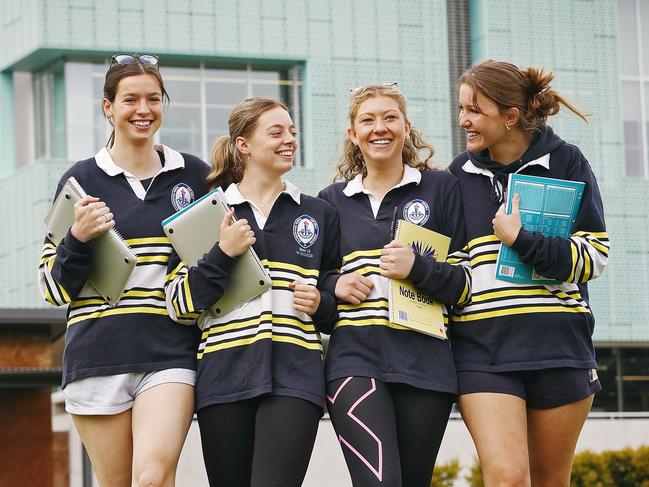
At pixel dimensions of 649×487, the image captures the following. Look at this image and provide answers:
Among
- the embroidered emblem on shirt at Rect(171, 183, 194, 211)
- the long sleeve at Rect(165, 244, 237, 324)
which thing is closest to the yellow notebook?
the long sleeve at Rect(165, 244, 237, 324)

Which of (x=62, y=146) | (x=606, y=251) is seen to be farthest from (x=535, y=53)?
(x=606, y=251)

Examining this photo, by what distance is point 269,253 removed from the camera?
20.3ft

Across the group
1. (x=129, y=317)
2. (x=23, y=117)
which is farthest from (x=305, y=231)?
(x=23, y=117)

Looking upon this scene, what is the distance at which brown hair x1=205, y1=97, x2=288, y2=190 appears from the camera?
6418 millimetres

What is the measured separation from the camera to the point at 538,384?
6.18 meters

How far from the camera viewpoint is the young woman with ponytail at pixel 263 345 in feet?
19.4

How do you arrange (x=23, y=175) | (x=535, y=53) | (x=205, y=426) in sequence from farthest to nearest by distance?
(x=535, y=53) → (x=23, y=175) → (x=205, y=426)

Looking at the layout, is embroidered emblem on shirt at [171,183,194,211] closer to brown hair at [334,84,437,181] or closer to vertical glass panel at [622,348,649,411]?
brown hair at [334,84,437,181]

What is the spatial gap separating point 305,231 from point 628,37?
2030cm

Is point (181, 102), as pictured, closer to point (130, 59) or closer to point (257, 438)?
point (130, 59)

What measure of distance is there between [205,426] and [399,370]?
0.89 m

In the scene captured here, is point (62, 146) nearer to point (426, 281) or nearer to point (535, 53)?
point (535, 53)

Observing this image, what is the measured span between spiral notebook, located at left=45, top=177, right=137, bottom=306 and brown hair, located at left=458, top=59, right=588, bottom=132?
5.73 ft

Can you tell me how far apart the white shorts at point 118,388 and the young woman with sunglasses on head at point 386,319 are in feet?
2.27
